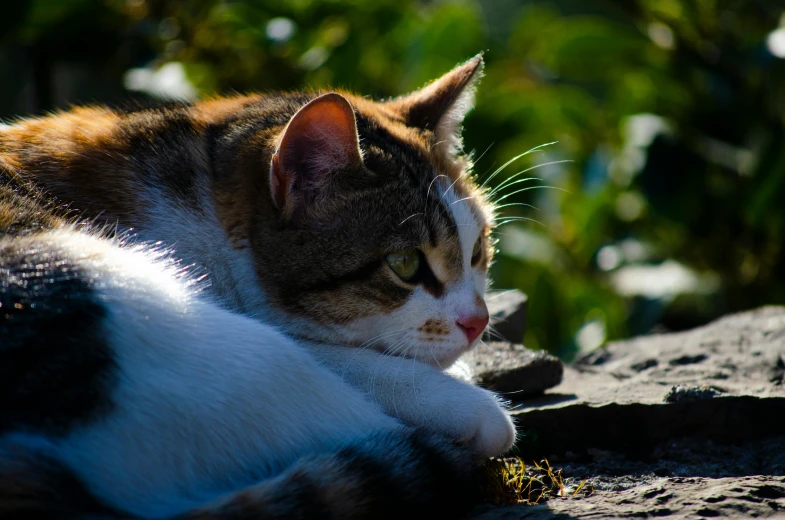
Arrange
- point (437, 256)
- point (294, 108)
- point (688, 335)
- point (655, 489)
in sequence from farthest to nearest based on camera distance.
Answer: point (688, 335) → point (294, 108) → point (437, 256) → point (655, 489)

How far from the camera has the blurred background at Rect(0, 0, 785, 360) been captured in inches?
184

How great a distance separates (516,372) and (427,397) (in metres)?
0.69

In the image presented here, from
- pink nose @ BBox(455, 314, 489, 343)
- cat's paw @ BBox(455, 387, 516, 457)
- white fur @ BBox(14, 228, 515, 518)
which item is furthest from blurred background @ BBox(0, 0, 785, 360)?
white fur @ BBox(14, 228, 515, 518)

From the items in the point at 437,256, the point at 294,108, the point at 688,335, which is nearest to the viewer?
the point at 437,256

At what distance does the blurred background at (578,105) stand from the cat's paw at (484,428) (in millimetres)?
2361

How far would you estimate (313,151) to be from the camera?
2.35 metres

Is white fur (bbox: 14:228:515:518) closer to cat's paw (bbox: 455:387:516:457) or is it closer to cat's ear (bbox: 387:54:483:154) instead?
cat's paw (bbox: 455:387:516:457)

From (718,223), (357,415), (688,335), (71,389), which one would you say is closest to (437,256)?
(357,415)

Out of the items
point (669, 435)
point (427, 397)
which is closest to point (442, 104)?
point (427, 397)

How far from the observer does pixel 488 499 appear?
205cm

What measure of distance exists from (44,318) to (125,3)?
12.6 ft

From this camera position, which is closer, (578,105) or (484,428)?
(484,428)

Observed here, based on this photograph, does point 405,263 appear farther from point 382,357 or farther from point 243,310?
point 243,310

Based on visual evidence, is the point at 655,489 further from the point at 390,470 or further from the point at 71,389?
the point at 71,389
